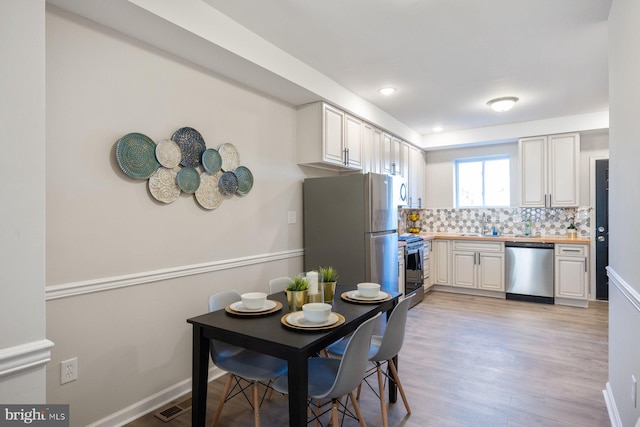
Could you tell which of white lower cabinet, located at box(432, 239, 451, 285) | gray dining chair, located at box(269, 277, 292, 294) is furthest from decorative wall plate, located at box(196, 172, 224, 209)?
white lower cabinet, located at box(432, 239, 451, 285)

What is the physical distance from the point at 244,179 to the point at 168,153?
72cm

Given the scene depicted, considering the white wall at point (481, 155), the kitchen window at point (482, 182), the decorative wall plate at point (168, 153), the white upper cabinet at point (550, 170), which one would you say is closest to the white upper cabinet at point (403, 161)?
the white wall at point (481, 155)

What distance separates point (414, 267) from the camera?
4.71m

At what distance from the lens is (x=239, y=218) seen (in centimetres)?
295

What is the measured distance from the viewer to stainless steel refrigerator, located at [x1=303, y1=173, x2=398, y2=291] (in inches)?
130

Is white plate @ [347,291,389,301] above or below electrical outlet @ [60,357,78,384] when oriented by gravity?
above

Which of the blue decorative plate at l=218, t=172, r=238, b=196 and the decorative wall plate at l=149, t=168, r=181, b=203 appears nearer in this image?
the decorative wall plate at l=149, t=168, r=181, b=203

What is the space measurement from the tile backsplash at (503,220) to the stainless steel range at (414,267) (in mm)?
956

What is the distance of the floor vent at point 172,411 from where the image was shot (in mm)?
2191

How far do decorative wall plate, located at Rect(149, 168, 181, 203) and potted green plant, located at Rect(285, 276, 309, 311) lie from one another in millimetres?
1067

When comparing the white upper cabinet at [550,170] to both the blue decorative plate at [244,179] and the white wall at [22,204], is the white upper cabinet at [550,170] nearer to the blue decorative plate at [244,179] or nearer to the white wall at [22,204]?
the blue decorative plate at [244,179]

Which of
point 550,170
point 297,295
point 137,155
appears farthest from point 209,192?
point 550,170

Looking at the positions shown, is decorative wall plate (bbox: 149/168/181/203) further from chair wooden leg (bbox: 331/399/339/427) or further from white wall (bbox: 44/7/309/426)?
chair wooden leg (bbox: 331/399/339/427)

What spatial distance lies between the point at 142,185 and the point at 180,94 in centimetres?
72
